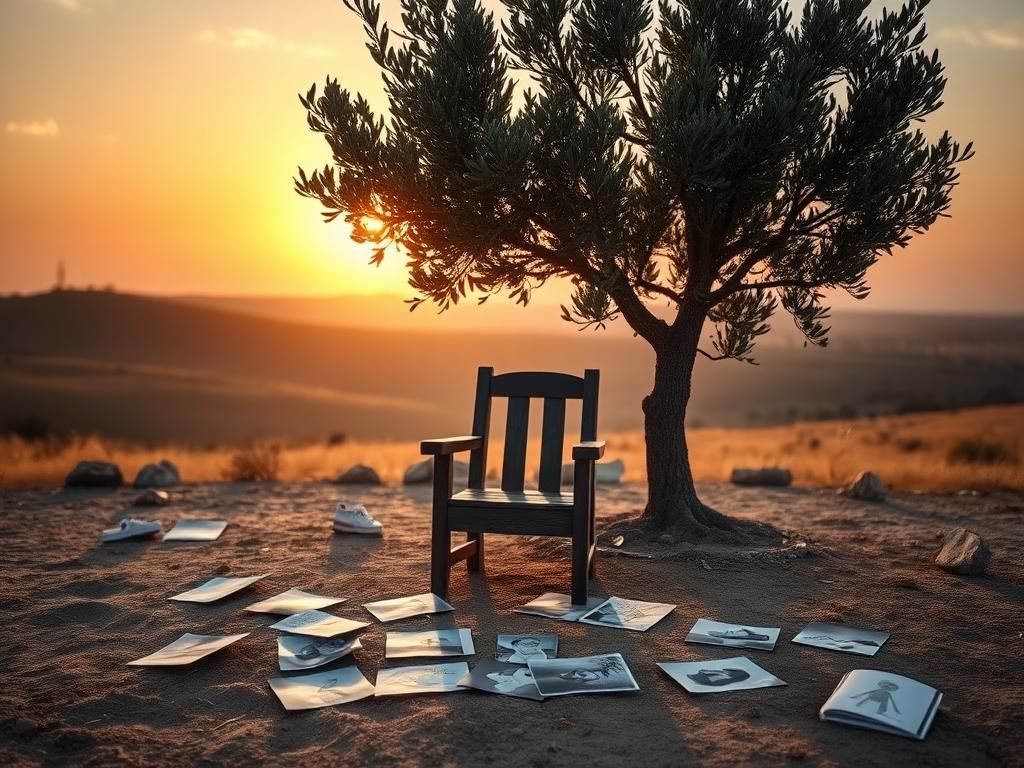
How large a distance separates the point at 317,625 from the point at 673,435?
13.3 ft

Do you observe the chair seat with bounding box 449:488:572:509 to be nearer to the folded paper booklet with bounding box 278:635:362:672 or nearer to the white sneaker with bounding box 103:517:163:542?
the folded paper booklet with bounding box 278:635:362:672

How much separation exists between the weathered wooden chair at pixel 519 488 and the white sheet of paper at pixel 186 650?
1.55m

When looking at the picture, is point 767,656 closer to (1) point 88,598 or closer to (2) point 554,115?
(2) point 554,115

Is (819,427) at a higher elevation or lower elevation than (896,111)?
lower

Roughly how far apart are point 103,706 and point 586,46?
618 cm

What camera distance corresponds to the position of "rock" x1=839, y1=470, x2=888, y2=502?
35.2 ft

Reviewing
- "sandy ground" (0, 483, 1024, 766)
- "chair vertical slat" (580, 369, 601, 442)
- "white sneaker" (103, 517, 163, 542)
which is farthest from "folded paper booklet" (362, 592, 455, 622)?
"white sneaker" (103, 517, 163, 542)

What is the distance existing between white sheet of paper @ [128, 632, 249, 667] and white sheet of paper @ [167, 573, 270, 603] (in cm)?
83

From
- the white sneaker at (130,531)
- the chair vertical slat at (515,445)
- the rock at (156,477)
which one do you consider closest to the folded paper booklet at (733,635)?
the chair vertical slat at (515,445)

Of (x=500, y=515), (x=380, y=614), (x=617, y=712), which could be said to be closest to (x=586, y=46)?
(x=500, y=515)

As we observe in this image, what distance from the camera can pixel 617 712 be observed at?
4.11 metres

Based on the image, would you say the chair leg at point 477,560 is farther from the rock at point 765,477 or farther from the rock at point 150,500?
the rock at point 765,477

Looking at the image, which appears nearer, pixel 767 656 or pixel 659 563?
pixel 767 656

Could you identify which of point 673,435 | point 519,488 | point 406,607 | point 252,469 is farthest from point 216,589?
point 252,469
